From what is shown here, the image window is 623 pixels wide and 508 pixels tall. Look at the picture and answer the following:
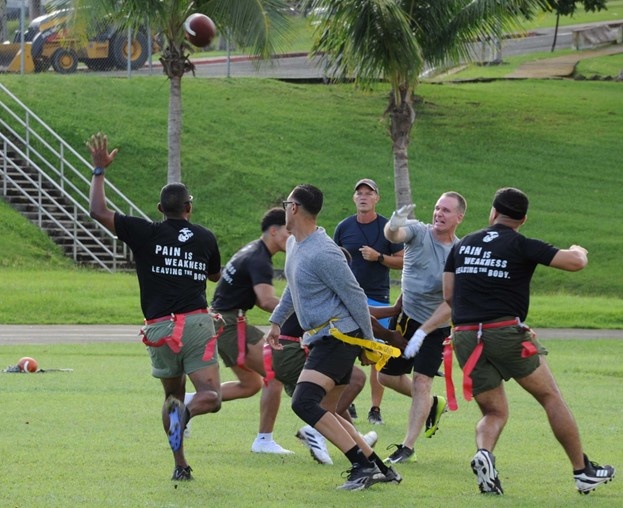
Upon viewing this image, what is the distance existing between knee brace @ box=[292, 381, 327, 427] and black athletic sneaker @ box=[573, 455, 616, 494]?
5.84 feet

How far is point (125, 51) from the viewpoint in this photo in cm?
4525

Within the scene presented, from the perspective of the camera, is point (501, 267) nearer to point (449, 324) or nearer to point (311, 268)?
point (311, 268)

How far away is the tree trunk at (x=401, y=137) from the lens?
27.3 meters

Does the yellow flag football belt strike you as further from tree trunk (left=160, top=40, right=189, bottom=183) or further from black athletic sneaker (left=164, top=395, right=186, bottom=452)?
tree trunk (left=160, top=40, right=189, bottom=183)

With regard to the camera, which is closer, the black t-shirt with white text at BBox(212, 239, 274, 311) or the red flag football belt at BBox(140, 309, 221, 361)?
the red flag football belt at BBox(140, 309, 221, 361)

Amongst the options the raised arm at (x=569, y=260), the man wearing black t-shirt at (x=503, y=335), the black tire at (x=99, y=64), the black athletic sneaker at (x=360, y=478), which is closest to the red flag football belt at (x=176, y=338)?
the black athletic sneaker at (x=360, y=478)

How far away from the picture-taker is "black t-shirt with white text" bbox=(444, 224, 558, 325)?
8.63 metres

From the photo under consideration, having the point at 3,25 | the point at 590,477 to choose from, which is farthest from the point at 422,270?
the point at 3,25

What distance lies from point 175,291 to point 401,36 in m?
16.8

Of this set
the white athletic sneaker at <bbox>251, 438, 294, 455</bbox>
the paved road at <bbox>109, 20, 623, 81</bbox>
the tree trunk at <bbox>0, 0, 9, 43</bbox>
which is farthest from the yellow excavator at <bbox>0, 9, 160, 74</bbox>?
the white athletic sneaker at <bbox>251, 438, 294, 455</bbox>

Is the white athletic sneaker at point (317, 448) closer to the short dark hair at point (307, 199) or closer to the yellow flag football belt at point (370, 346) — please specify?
the yellow flag football belt at point (370, 346)

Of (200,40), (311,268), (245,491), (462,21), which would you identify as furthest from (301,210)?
(462,21)

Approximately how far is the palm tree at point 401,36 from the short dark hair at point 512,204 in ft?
53.5

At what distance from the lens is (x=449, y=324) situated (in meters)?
10.7
